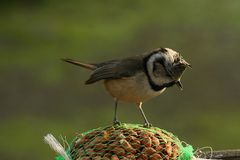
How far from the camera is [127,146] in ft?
12.1

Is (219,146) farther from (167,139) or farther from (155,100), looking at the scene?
(167,139)

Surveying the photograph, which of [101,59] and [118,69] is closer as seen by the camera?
[118,69]

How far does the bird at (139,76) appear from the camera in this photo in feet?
15.0

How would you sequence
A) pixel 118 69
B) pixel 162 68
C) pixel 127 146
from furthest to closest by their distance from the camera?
pixel 118 69, pixel 162 68, pixel 127 146

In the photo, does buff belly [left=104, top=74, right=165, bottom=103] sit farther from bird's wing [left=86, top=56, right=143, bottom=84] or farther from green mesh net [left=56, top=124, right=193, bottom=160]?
green mesh net [left=56, top=124, right=193, bottom=160]

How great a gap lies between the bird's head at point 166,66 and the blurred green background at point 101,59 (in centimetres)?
427

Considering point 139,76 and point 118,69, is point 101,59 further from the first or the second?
point 139,76

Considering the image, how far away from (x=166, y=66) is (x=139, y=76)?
568mm

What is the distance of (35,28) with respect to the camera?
12.8 meters

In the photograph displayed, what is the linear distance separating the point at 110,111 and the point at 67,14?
13.3ft

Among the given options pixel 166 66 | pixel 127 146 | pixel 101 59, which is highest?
pixel 166 66

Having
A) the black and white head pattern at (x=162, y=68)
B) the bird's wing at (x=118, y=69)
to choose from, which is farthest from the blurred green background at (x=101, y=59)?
the black and white head pattern at (x=162, y=68)

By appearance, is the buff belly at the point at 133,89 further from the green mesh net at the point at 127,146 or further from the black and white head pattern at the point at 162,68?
the green mesh net at the point at 127,146

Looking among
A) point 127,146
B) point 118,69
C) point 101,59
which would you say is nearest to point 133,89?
point 118,69
